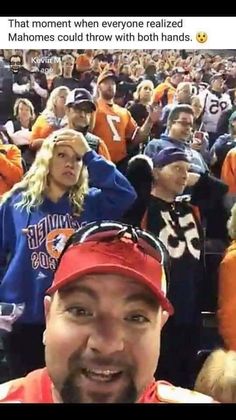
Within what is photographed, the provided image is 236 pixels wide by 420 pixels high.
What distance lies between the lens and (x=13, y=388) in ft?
5.44

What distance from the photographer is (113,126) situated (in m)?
1.72

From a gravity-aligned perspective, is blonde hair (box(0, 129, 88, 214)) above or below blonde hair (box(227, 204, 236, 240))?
above

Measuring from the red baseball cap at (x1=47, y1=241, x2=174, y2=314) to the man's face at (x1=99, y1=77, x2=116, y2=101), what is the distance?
0.35 metres

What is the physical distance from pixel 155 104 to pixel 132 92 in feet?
0.20

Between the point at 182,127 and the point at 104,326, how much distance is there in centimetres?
51

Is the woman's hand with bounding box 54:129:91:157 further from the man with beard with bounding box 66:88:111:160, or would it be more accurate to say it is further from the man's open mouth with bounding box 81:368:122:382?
the man's open mouth with bounding box 81:368:122:382

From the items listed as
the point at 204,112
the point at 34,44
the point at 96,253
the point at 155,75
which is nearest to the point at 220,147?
the point at 204,112

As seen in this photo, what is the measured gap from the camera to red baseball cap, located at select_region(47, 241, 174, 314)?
63.1 inches

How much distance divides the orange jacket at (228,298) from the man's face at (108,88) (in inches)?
17.8

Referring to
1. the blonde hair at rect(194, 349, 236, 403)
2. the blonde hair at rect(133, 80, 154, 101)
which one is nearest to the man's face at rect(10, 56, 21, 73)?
the blonde hair at rect(133, 80, 154, 101)

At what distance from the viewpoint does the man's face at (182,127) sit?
5.64 ft

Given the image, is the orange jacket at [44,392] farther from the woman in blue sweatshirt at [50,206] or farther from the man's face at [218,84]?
the man's face at [218,84]

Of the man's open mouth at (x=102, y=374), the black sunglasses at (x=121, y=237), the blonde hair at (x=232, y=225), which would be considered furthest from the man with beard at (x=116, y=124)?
the man's open mouth at (x=102, y=374)

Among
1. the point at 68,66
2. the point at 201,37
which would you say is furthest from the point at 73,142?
the point at 201,37
